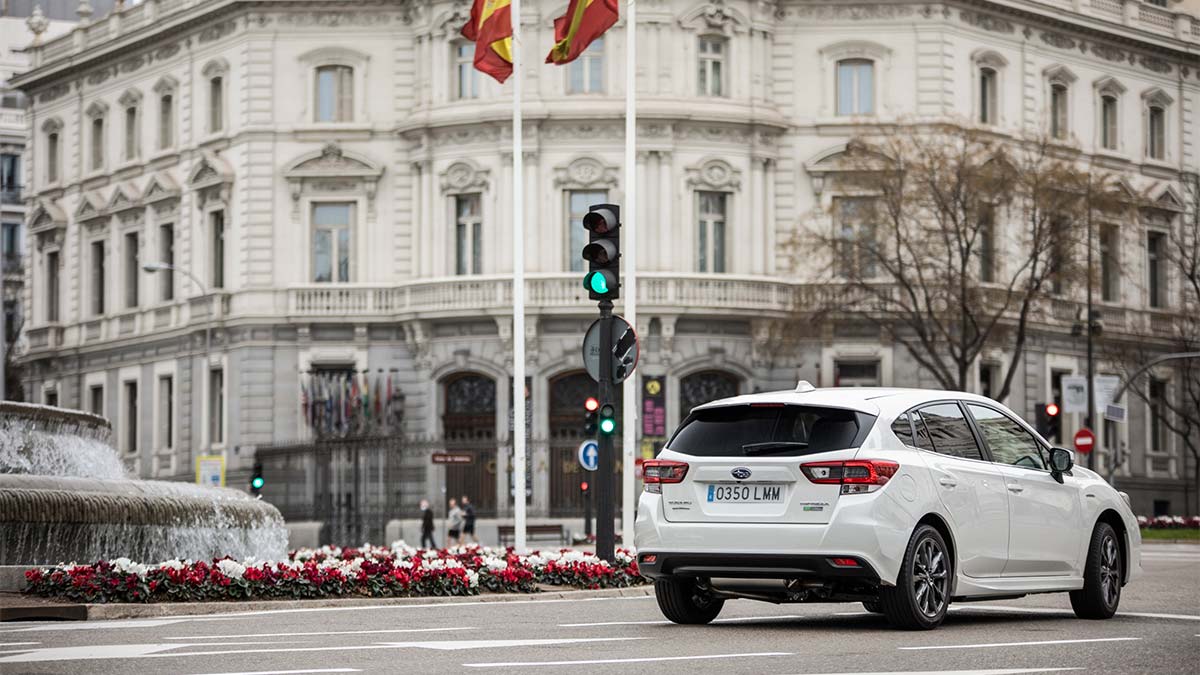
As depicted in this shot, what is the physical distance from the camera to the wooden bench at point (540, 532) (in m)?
49.6

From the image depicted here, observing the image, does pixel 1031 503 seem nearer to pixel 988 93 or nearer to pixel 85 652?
pixel 85 652

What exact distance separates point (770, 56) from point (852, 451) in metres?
44.2

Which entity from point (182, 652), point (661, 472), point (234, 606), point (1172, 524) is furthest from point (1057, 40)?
point (182, 652)

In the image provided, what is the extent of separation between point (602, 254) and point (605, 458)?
2274 mm

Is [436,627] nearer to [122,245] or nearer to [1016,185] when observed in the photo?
[1016,185]

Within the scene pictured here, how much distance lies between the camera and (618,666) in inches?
488

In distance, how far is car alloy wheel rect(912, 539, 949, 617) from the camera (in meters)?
14.8

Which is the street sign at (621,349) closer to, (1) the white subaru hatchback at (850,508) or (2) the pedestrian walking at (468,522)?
(1) the white subaru hatchback at (850,508)

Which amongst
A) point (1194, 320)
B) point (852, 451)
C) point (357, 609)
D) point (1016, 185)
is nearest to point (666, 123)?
point (1016, 185)

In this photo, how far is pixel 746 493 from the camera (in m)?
14.9

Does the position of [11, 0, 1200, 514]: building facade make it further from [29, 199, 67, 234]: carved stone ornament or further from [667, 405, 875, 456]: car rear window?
[667, 405, 875, 456]: car rear window

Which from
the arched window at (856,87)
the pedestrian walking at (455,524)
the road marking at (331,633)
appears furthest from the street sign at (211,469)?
the road marking at (331,633)

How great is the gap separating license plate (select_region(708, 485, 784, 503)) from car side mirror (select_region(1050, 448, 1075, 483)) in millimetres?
2586

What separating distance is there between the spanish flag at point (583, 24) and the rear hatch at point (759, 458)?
13830mm
